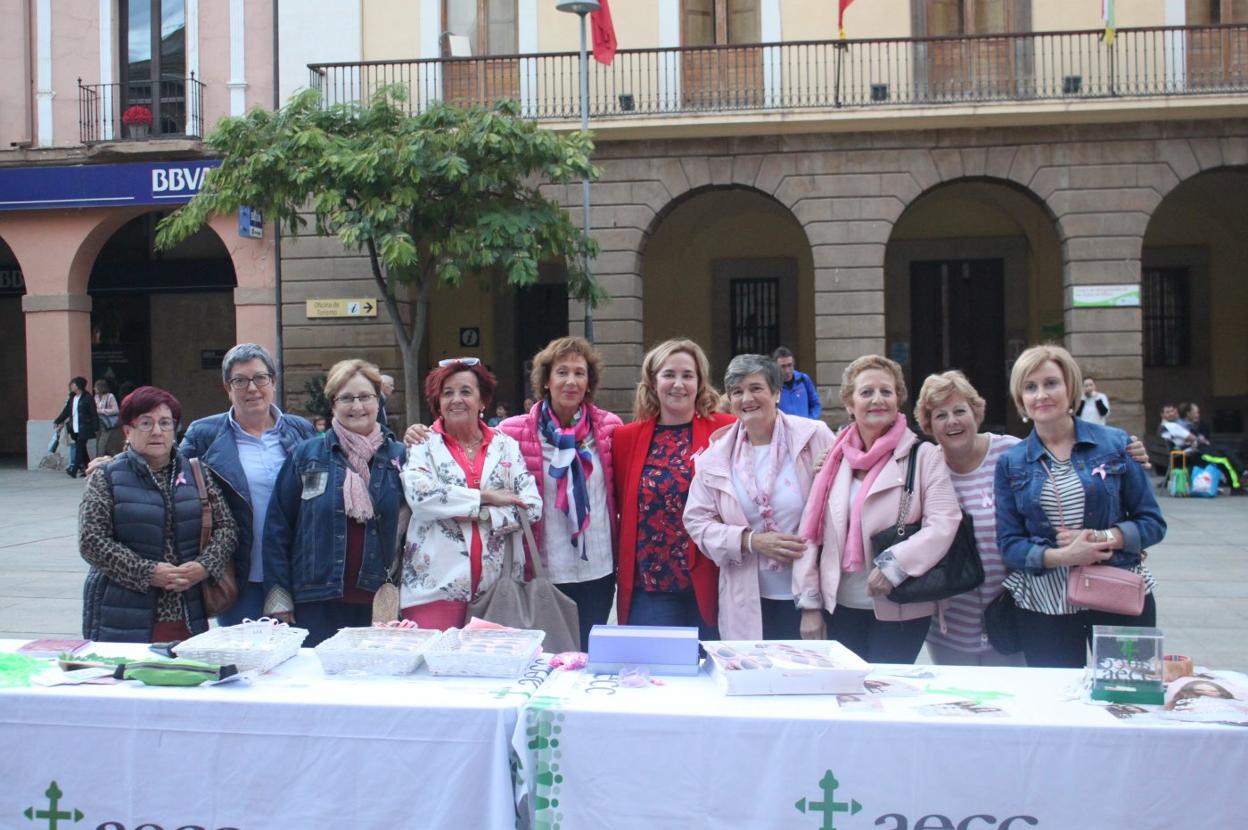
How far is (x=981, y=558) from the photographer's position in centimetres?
411

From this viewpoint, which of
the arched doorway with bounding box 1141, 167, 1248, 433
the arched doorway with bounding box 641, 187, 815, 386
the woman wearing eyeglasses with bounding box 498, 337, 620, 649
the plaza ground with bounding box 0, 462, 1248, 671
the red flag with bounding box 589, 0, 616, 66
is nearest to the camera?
the woman wearing eyeglasses with bounding box 498, 337, 620, 649

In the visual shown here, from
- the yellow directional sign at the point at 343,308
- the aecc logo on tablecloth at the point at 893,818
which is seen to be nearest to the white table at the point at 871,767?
the aecc logo on tablecloth at the point at 893,818

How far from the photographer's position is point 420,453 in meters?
4.29

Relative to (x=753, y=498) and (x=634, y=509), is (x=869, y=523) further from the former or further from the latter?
(x=634, y=509)

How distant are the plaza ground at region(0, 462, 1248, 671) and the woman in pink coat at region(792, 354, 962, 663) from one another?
3341mm

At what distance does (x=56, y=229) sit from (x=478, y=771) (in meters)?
19.3

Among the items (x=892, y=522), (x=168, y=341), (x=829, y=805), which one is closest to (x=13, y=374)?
(x=168, y=341)

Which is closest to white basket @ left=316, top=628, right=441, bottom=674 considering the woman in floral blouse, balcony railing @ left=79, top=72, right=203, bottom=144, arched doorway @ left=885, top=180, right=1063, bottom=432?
the woman in floral blouse

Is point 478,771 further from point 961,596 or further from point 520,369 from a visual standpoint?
point 520,369

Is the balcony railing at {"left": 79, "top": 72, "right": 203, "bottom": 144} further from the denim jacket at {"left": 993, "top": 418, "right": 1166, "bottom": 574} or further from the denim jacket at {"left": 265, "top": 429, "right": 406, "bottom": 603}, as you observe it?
the denim jacket at {"left": 993, "top": 418, "right": 1166, "bottom": 574}

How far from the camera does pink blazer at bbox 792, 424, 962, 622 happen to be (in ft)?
12.8

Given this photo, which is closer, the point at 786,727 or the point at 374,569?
the point at 786,727

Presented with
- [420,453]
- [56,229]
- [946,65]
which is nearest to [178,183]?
[56,229]

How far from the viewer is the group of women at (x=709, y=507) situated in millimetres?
3902
